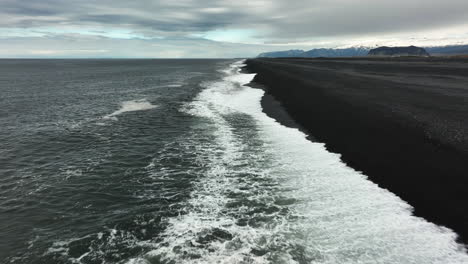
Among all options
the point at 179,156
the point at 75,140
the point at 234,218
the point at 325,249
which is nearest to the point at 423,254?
the point at 325,249

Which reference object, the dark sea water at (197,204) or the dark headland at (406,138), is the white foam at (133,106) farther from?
the dark headland at (406,138)

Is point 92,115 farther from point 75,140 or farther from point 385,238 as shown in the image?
point 385,238

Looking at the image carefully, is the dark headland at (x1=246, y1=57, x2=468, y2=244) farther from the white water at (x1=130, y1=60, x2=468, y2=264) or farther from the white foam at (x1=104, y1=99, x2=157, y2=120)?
the white foam at (x1=104, y1=99, x2=157, y2=120)

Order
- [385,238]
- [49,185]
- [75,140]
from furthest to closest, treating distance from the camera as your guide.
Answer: [75,140] → [49,185] → [385,238]

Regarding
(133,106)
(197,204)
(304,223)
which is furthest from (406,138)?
(133,106)

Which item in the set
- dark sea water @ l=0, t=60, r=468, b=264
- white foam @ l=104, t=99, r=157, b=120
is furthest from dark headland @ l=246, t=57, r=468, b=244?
white foam @ l=104, t=99, r=157, b=120
